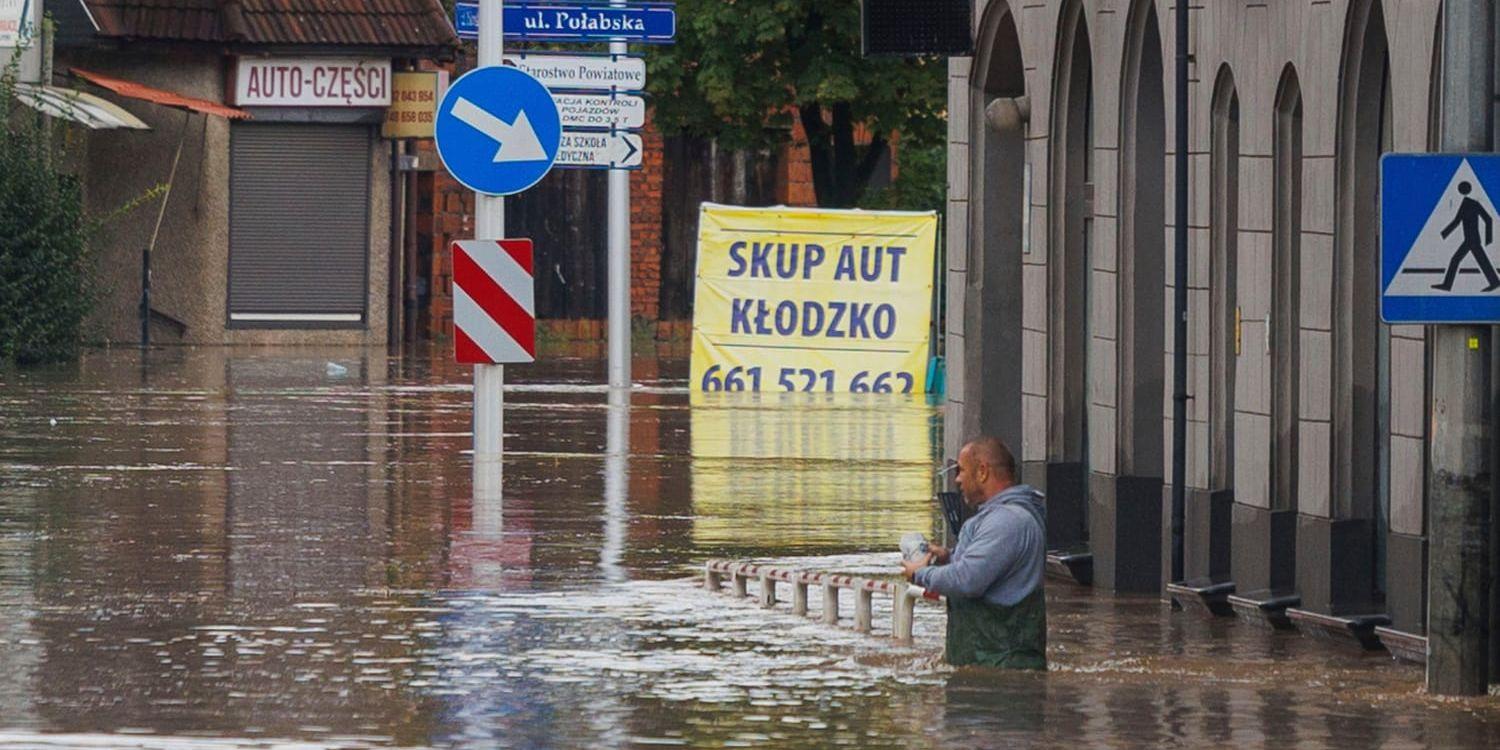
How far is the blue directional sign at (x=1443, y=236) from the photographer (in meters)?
10.7

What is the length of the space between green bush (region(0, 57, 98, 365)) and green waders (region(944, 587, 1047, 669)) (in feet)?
76.8

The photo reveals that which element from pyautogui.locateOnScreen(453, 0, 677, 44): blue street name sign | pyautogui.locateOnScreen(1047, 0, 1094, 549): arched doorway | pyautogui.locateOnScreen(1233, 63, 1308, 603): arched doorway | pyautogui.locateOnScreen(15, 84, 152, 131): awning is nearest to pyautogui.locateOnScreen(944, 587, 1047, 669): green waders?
pyautogui.locateOnScreen(1233, 63, 1308, 603): arched doorway

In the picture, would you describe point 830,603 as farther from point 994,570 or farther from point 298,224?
point 298,224

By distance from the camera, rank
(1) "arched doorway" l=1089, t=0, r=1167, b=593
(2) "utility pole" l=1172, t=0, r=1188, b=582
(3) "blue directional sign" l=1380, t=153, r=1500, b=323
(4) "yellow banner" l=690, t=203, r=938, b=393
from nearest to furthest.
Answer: (3) "blue directional sign" l=1380, t=153, r=1500, b=323
(2) "utility pole" l=1172, t=0, r=1188, b=582
(1) "arched doorway" l=1089, t=0, r=1167, b=593
(4) "yellow banner" l=690, t=203, r=938, b=393

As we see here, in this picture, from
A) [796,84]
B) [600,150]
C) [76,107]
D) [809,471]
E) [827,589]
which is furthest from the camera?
[796,84]

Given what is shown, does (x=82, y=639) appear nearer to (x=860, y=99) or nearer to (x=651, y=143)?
(x=860, y=99)

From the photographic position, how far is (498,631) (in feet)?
39.8

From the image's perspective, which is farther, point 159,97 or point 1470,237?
point 159,97

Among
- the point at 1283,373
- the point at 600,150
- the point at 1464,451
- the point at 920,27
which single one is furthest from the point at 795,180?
the point at 1464,451

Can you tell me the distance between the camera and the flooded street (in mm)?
9812

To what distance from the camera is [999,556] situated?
10.9 meters

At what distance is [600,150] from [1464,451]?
2135cm

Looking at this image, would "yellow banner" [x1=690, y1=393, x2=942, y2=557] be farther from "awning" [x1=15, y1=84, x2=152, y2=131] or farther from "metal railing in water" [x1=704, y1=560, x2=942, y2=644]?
"awning" [x1=15, y1=84, x2=152, y2=131]

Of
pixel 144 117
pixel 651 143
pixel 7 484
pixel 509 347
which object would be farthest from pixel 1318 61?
pixel 651 143
